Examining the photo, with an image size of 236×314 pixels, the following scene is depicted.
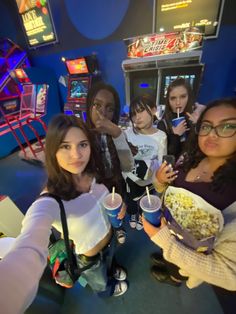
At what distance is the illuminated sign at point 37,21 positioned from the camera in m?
3.67

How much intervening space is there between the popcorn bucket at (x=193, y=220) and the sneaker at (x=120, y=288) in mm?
979

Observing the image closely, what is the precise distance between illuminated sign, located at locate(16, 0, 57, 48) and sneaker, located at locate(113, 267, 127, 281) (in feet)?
15.9

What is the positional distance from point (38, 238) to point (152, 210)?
0.53 metres

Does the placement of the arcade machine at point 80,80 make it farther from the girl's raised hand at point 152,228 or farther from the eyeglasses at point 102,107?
the girl's raised hand at point 152,228

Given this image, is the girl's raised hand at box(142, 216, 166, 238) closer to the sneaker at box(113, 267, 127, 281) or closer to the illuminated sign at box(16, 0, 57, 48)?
the sneaker at box(113, 267, 127, 281)

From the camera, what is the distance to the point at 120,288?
1.38 meters

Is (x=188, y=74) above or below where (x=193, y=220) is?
above

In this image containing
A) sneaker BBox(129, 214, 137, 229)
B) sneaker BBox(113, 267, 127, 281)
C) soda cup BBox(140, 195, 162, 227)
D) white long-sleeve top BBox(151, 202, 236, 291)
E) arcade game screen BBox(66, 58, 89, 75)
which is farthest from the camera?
arcade game screen BBox(66, 58, 89, 75)

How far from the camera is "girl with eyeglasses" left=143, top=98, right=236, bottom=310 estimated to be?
0.69 m

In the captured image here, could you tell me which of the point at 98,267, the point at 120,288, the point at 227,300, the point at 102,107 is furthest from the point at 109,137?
the point at 227,300

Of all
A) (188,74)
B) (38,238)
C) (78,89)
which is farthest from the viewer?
(78,89)

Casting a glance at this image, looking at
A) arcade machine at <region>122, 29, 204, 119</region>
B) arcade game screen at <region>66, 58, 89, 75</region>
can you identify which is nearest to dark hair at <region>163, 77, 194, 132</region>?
arcade machine at <region>122, 29, 204, 119</region>

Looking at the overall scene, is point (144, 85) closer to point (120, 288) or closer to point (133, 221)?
point (133, 221)

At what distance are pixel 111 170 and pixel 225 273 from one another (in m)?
0.89
